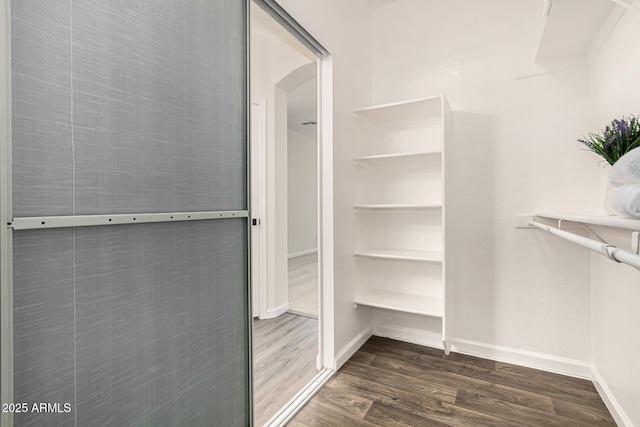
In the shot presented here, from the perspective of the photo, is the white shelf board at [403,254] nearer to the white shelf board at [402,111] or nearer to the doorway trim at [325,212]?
the doorway trim at [325,212]

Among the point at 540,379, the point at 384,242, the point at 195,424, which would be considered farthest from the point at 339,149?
the point at 540,379

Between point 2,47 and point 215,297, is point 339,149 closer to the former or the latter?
point 215,297

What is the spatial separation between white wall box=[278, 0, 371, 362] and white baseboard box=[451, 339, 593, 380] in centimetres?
79

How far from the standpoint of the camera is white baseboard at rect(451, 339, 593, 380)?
2029 millimetres

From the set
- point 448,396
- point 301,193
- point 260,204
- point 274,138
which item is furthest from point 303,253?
point 448,396

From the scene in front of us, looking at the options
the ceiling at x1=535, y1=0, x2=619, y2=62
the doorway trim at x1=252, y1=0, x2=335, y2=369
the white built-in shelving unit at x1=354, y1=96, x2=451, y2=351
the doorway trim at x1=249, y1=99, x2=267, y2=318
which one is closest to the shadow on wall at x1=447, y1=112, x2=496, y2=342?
the white built-in shelving unit at x1=354, y1=96, x2=451, y2=351

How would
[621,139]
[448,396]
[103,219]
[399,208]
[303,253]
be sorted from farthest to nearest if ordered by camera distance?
[303,253] → [399,208] → [448,396] → [621,139] → [103,219]

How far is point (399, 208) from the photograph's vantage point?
2.46 meters

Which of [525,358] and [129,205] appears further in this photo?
[525,358]

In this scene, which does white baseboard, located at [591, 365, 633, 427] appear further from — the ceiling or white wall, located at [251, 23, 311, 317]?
white wall, located at [251, 23, 311, 317]

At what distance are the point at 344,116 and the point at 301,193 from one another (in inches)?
202

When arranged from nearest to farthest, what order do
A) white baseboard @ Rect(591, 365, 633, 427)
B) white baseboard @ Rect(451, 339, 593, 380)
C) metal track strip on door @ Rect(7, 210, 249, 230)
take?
metal track strip on door @ Rect(7, 210, 249, 230)
white baseboard @ Rect(591, 365, 633, 427)
white baseboard @ Rect(451, 339, 593, 380)

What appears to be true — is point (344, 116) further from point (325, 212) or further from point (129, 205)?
point (129, 205)

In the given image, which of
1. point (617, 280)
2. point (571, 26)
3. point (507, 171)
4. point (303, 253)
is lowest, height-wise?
point (303, 253)
